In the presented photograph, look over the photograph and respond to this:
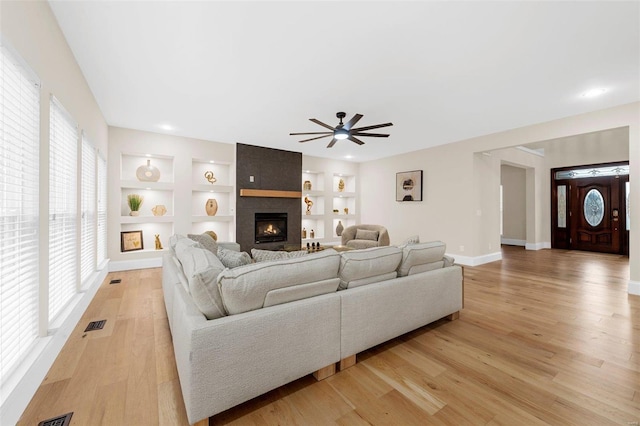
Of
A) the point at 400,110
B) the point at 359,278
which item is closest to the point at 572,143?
the point at 400,110

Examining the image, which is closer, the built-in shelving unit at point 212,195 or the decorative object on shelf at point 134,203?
the decorative object on shelf at point 134,203

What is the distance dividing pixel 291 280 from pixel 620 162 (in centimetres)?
932

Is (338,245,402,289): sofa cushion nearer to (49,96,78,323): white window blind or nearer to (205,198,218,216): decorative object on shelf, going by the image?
(49,96,78,323): white window blind

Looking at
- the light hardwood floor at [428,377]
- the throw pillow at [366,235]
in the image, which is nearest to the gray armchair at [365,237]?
the throw pillow at [366,235]

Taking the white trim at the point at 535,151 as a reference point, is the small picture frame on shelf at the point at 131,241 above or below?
below

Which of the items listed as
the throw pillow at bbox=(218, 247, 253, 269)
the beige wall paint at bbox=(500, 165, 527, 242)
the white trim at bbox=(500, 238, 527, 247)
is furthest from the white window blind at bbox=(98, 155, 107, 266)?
the white trim at bbox=(500, 238, 527, 247)

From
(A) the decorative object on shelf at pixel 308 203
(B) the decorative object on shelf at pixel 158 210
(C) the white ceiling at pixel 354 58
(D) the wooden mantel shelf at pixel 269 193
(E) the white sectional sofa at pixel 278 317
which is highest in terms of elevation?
(C) the white ceiling at pixel 354 58

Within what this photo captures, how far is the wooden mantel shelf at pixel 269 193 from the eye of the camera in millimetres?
6060

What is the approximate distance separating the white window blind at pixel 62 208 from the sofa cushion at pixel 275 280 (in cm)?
183

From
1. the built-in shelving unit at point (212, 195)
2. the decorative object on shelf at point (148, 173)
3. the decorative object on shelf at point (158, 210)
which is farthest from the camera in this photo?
the built-in shelving unit at point (212, 195)

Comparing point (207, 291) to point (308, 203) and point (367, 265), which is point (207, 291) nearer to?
point (367, 265)

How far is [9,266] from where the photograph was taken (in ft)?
5.03

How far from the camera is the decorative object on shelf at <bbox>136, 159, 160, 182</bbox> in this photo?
5262mm

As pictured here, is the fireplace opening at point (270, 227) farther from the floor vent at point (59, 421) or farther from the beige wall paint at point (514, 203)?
the beige wall paint at point (514, 203)
